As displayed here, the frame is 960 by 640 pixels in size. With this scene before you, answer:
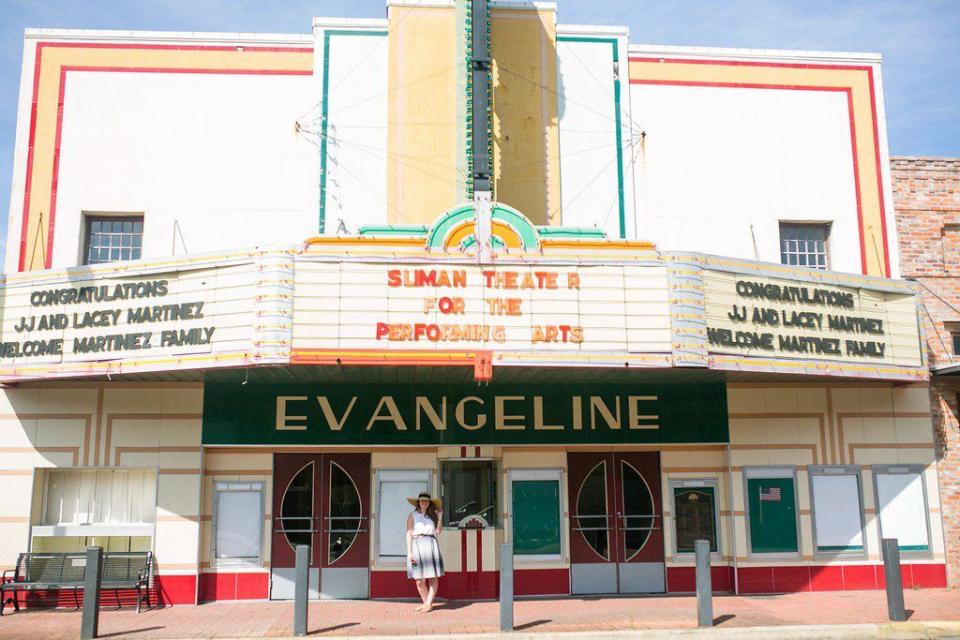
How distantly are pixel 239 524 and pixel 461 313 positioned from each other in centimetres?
560

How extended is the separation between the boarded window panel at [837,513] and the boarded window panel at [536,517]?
462 cm

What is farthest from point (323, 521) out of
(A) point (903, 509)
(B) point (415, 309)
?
(A) point (903, 509)

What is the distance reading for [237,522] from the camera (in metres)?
14.6

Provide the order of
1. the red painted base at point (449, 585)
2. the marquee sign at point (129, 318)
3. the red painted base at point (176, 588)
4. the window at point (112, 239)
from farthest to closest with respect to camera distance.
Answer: the window at point (112, 239), the red painted base at point (449, 585), the red painted base at point (176, 588), the marquee sign at point (129, 318)

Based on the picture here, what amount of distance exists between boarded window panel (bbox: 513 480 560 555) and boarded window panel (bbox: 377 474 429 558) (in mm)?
1645

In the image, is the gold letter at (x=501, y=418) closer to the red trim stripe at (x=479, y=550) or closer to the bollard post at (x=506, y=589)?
the red trim stripe at (x=479, y=550)

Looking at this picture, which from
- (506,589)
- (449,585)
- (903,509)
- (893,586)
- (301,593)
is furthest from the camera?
(903,509)

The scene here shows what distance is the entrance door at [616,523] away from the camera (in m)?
14.9

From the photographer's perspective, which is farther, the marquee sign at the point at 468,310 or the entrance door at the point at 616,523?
the entrance door at the point at 616,523

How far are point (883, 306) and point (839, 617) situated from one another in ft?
17.9

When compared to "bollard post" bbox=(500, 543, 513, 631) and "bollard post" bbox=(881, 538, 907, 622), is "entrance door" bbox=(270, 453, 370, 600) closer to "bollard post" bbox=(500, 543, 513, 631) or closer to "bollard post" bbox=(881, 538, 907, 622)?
"bollard post" bbox=(500, 543, 513, 631)

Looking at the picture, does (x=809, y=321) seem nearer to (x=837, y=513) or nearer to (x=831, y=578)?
(x=837, y=513)

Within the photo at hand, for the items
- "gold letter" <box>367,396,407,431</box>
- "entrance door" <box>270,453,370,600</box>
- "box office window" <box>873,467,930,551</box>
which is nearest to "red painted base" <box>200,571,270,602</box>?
"entrance door" <box>270,453,370,600</box>

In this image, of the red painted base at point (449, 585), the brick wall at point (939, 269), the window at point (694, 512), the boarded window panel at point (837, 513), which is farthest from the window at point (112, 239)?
the brick wall at point (939, 269)
